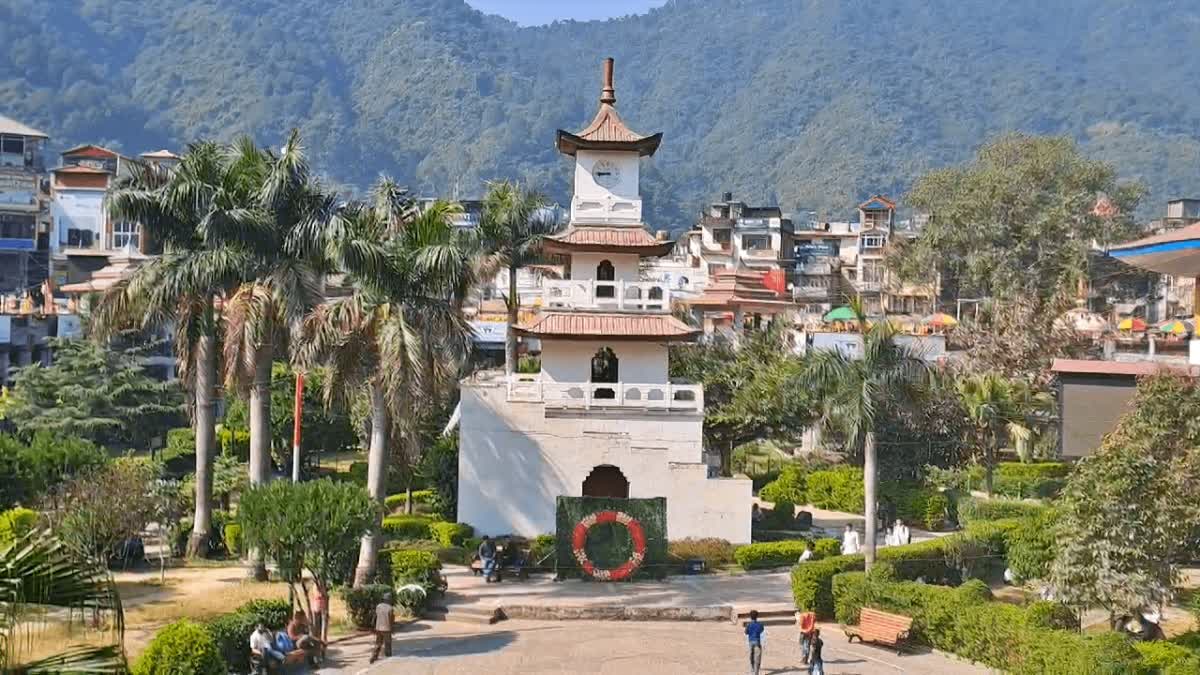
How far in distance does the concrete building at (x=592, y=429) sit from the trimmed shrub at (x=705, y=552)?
64 centimetres

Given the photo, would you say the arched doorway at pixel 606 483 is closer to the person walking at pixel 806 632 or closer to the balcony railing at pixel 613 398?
the balcony railing at pixel 613 398

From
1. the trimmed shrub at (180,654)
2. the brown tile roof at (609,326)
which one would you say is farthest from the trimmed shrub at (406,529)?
the trimmed shrub at (180,654)

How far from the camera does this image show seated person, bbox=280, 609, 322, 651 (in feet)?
76.8

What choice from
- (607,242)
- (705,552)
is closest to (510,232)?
(607,242)

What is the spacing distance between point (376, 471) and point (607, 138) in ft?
49.9

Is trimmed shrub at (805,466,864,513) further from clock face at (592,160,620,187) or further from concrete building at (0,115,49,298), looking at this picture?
concrete building at (0,115,49,298)

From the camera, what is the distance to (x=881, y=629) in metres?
26.9

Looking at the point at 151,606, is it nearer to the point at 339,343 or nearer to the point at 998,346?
the point at 339,343

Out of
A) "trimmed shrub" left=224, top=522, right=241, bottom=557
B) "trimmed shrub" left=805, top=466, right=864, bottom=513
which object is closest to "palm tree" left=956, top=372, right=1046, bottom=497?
"trimmed shrub" left=805, top=466, right=864, bottom=513

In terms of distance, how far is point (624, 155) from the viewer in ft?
134

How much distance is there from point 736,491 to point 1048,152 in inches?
1803

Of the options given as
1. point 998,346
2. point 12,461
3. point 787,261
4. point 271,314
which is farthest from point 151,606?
point 787,261

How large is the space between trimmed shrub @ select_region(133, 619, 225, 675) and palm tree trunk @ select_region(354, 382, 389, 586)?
9626 millimetres

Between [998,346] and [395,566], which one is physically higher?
[998,346]
